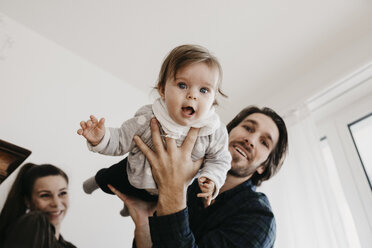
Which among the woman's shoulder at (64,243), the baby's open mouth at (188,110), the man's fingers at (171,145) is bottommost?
the woman's shoulder at (64,243)

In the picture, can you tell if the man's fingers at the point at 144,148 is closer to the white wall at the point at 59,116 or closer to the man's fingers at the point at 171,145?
the man's fingers at the point at 171,145

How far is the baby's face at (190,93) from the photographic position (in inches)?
34.5

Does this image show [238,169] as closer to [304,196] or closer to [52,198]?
[304,196]

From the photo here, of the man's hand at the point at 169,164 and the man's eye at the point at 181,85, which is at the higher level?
the man's eye at the point at 181,85

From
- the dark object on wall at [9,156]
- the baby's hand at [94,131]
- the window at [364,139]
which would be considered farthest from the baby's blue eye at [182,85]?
the window at [364,139]

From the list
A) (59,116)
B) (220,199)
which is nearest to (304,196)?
(220,199)

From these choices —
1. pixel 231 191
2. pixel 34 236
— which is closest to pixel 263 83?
pixel 231 191

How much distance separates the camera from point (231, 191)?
1330mm

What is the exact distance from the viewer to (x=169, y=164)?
93 cm

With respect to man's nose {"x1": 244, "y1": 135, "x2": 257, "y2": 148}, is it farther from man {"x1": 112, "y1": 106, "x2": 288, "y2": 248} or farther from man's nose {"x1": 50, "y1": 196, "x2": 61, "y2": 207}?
man's nose {"x1": 50, "y1": 196, "x2": 61, "y2": 207}

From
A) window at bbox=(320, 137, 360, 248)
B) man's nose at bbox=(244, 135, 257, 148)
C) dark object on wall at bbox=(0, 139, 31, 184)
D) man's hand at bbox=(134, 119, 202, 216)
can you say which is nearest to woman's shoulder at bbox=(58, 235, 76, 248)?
dark object on wall at bbox=(0, 139, 31, 184)

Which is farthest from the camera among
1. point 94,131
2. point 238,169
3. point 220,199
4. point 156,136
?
point 238,169

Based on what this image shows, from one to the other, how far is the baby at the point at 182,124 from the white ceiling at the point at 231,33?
1.03 metres

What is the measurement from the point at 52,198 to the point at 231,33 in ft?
5.00
